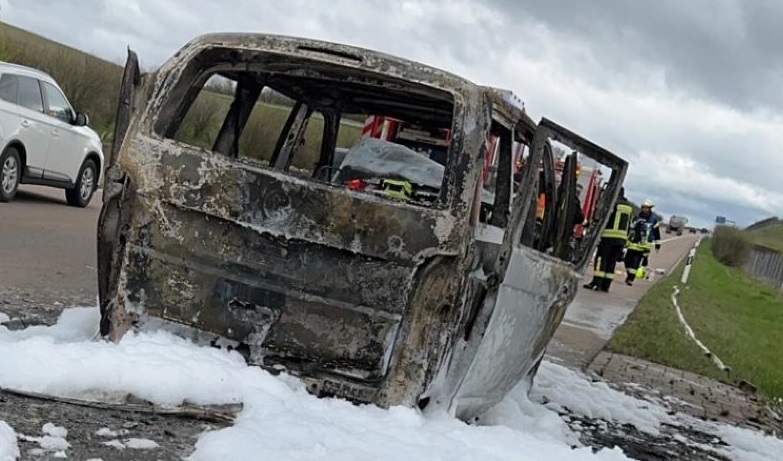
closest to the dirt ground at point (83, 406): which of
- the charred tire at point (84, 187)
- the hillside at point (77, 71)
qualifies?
the charred tire at point (84, 187)

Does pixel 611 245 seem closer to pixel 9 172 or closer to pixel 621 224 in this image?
pixel 621 224

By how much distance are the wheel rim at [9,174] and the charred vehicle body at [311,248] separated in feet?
28.7

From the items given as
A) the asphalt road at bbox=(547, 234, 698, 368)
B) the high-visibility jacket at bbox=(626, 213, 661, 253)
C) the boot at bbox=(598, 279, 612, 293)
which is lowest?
the asphalt road at bbox=(547, 234, 698, 368)

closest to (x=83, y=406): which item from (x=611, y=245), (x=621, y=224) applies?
(x=611, y=245)

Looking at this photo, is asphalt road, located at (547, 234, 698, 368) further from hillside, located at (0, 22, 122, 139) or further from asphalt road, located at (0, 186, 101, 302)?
hillside, located at (0, 22, 122, 139)

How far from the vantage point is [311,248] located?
4281 millimetres

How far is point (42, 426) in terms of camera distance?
11.7ft

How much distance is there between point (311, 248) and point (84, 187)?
11766mm

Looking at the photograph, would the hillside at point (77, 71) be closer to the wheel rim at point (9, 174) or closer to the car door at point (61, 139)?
the car door at point (61, 139)

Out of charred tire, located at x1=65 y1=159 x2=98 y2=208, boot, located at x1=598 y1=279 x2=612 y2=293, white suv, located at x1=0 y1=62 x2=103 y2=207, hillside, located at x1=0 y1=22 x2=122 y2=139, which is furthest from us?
hillside, located at x1=0 y1=22 x2=122 y2=139

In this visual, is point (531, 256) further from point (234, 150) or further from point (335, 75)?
point (234, 150)

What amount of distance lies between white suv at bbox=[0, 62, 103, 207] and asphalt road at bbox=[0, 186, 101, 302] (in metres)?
0.37

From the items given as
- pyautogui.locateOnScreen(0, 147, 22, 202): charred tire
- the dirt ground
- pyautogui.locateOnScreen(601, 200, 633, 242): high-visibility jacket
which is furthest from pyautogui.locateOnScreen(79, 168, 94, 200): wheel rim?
pyautogui.locateOnScreen(601, 200, 633, 242): high-visibility jacket

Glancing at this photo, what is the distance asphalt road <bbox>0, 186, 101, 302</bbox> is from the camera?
759cm
